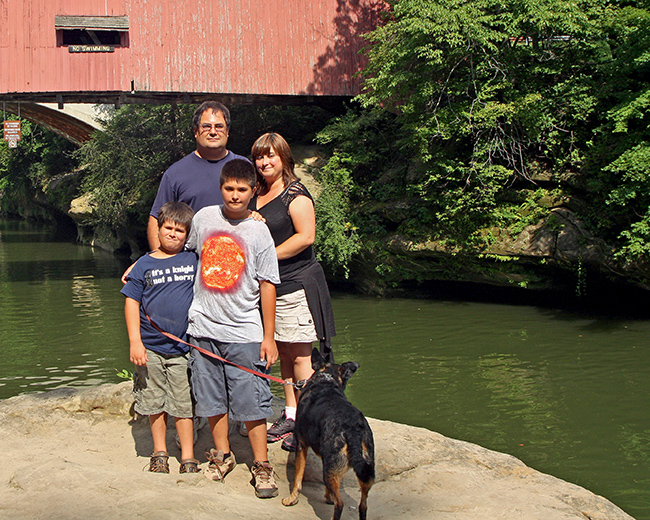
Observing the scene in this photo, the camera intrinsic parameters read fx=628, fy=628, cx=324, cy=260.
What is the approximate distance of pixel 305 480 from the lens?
162 inches

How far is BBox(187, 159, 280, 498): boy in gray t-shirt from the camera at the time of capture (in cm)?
376

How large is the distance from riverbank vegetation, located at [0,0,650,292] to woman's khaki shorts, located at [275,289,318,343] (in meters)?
9.08

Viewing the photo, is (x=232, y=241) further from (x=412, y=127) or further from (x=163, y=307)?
(x=412, y=127)

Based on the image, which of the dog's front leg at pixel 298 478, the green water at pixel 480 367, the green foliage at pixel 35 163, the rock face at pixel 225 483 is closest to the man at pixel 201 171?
the rock face at pixel 225 483

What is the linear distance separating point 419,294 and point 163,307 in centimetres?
1262

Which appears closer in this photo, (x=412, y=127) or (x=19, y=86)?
(x=412, y=127)

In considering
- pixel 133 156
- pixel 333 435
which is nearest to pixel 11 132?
pixel 133 156

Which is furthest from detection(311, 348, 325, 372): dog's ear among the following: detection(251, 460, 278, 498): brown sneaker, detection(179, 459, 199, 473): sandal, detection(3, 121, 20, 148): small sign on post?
detection(3, 121, 20, 148): small sign on post

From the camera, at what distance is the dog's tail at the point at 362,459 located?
3275 mm

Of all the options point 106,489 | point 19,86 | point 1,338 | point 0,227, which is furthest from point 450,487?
point 0,227

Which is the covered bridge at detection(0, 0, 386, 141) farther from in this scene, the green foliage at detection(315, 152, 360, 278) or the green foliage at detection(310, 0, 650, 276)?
the green foliage at detection(310, 0, 650, 276)

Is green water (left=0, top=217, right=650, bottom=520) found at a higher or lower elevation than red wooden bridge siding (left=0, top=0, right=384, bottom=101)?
lower

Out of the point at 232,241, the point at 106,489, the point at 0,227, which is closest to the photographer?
the point at 106,489

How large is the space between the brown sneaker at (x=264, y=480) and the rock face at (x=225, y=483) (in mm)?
55
